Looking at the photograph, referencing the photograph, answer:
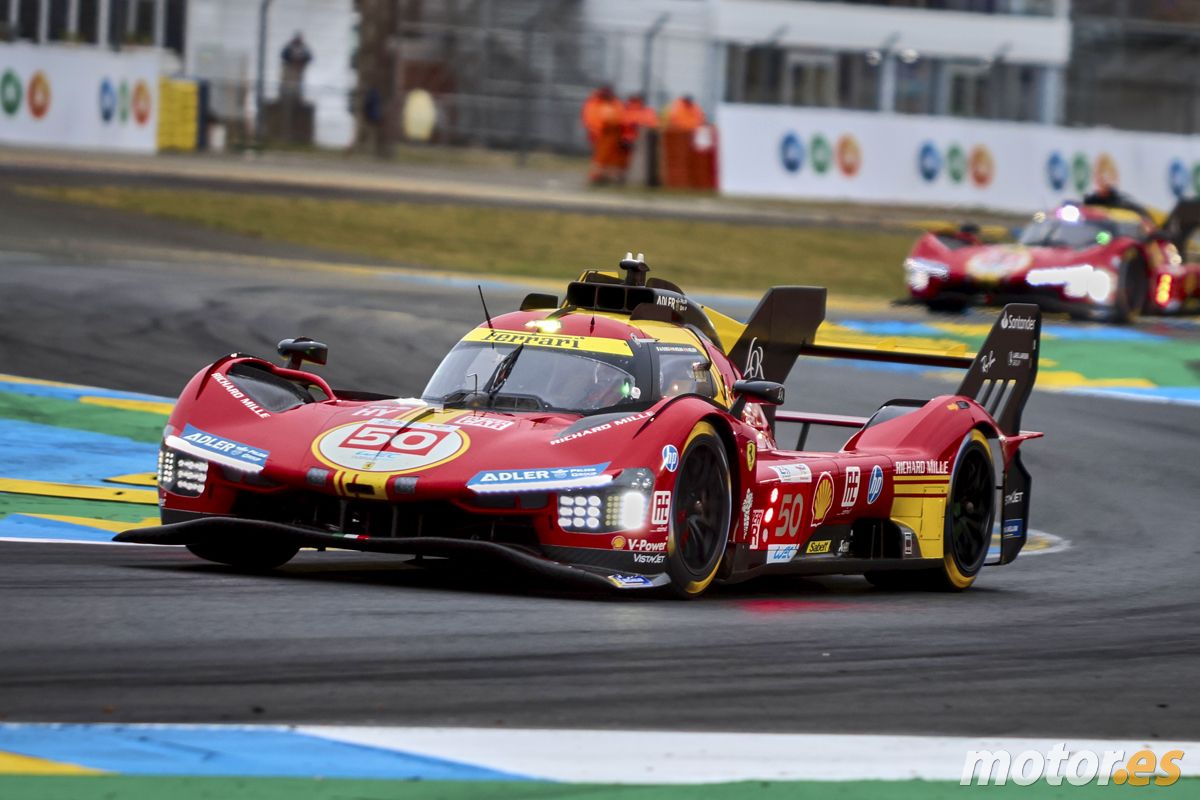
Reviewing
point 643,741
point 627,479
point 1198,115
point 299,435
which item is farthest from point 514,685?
point 1198,115

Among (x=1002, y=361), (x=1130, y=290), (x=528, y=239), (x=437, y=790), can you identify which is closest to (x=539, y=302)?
(x=1002, y=361)

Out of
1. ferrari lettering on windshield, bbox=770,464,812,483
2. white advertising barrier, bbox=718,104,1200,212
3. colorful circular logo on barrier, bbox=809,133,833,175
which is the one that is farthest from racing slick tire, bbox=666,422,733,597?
colorful circular logo on barrier, bbox=809,133,833,175

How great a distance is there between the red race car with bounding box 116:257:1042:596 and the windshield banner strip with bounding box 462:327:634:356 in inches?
0.4

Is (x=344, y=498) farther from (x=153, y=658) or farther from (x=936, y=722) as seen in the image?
(x=936, y=722)

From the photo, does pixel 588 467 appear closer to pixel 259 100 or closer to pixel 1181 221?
pixel 1181 221

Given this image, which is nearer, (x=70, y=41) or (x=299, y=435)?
(x=299, y=435)

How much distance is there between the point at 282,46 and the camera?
46.1 meters

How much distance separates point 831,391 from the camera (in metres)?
17.5

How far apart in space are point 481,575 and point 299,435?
1004mm

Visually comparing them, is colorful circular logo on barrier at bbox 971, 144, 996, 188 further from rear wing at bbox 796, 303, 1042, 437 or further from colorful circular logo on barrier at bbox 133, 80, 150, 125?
rear wing at bbox 796, 303, 1042, 437

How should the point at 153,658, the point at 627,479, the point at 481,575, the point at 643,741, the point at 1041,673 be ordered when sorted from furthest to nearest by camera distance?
the point at 481,575, the point at 627,479, the point at 1041,673, the point at 153,658, the point at 643,741

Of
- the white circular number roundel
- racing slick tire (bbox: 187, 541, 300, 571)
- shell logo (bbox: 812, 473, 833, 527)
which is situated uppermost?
the white circular number roundel

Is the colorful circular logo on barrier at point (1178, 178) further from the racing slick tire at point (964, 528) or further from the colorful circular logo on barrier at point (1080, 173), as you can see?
the racing slick tire at point (964, 528)

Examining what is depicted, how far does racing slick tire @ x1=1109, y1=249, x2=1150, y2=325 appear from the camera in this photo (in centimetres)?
2512
